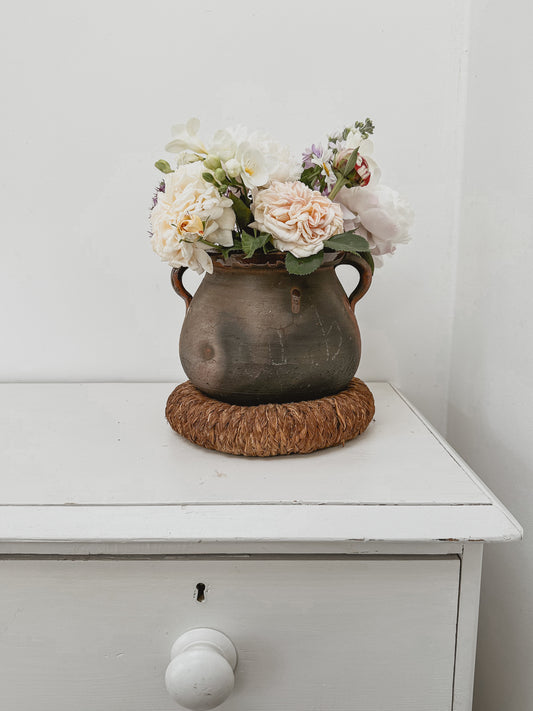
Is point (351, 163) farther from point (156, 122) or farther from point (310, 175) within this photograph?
point (156, 122)

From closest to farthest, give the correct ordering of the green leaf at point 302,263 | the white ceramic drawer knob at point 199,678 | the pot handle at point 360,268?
the white ceramic drawer knob at point 199,678, the green leaf at point 302,263, the pot handle at point 360,268

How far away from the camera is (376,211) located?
74cm

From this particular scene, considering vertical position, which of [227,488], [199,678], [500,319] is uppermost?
[500,319]

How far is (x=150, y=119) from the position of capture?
103 cm

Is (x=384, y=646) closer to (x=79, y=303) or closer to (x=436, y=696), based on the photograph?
(x=436, y=696)

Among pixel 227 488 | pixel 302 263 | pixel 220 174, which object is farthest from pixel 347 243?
pixel 227 488

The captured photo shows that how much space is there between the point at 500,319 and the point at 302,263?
0.38m

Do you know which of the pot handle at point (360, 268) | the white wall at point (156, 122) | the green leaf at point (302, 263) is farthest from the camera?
the white wall at point (156, 122)

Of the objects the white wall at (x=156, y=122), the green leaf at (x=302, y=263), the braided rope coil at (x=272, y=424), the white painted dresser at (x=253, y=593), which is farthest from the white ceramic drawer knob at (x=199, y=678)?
the white wall at (x=156, y=122)

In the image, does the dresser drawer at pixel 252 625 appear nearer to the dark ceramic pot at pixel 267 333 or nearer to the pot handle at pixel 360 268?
the dark ceramic pot at pixel 267 333

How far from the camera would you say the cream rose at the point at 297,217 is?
0.66 m

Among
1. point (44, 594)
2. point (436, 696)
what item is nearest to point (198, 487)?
point (44, 594)

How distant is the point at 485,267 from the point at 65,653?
789mm

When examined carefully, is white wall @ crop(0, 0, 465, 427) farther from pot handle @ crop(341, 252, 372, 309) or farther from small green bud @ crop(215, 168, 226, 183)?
small green bud @ crop(215, 168, 226, 183)
